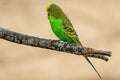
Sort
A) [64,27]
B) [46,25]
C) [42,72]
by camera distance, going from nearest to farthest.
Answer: [64,27] < [42,72] < [46,25]

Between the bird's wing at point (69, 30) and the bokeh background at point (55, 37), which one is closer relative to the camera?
the bird's wing at point (69, 30)

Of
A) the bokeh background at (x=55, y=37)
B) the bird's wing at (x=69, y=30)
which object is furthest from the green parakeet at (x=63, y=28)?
the bokeh background at (x=55, y=37)

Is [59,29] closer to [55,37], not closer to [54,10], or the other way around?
[54,10]

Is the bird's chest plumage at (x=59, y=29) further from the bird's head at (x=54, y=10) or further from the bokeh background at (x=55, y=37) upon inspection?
the bokeh background at (x=55, y=37)

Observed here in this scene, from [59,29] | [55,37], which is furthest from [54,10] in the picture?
[55,37]

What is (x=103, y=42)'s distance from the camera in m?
3.78

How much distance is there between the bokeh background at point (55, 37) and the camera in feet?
11.3

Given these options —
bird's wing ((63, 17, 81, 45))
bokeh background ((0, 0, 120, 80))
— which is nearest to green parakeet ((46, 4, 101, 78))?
bird's wing ((63, 17, 81, 45))

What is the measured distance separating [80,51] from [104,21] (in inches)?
114

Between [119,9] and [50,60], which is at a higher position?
[119,9]

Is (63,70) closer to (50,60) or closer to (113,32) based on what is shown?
(50,60)

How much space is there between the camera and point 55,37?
12.0ft

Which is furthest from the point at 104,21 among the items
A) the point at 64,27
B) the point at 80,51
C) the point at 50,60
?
the point at 80,51

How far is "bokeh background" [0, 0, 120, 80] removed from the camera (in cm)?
345
